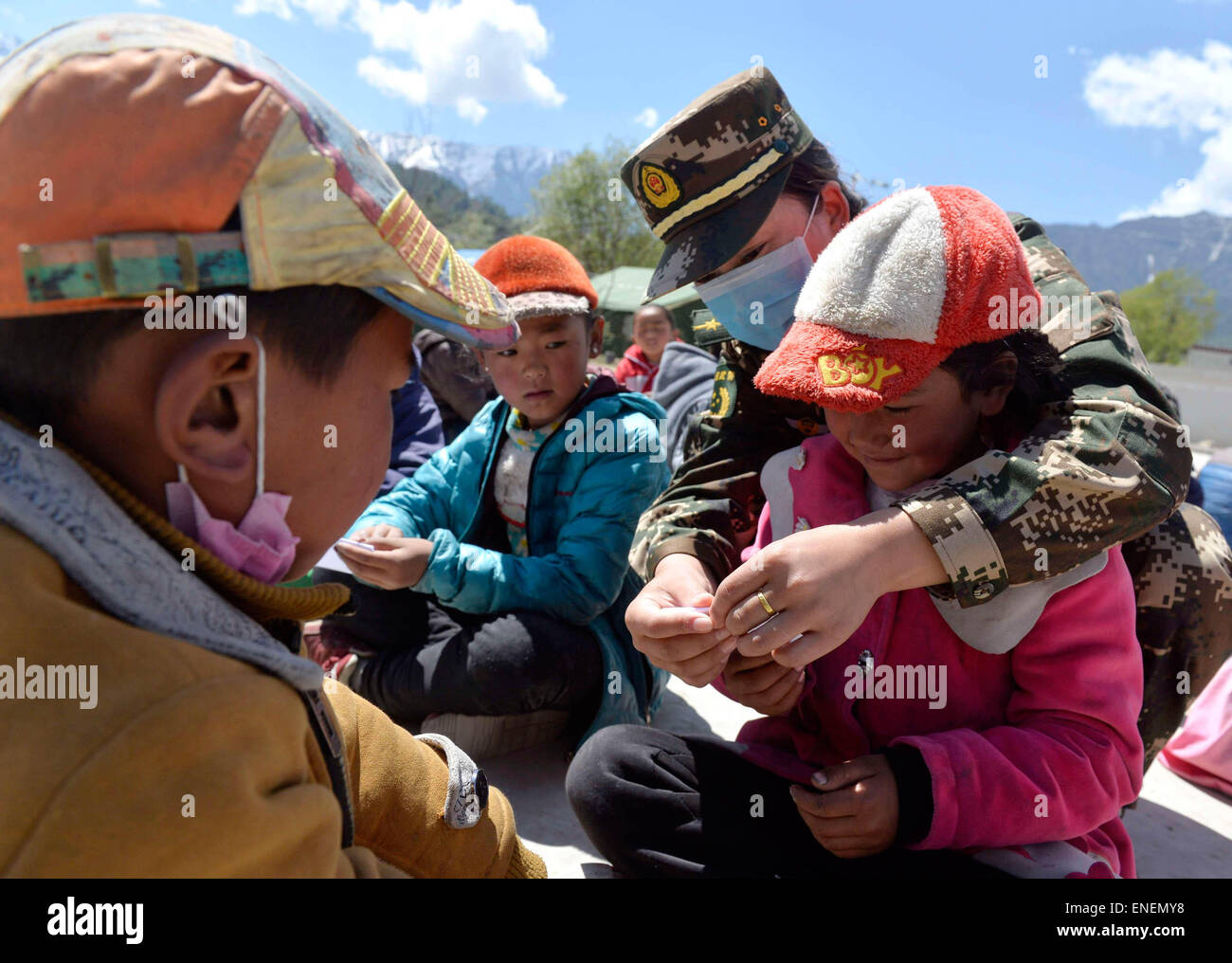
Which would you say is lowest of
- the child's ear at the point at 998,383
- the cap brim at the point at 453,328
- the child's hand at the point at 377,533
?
the child's hand at the point at 377,533

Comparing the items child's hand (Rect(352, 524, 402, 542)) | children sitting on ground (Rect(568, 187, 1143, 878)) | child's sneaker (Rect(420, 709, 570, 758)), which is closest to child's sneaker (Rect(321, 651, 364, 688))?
child's sneaker (Rect(420, 709, 570, 758))

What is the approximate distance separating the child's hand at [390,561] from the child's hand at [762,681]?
3.93 ft

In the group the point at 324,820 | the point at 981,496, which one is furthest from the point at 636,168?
the point at 324,820

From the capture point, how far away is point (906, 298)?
1480mm

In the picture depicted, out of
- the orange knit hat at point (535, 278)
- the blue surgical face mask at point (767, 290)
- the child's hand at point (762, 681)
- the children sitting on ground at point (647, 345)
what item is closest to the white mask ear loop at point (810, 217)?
the blue surgical face mask at point (767, 290)

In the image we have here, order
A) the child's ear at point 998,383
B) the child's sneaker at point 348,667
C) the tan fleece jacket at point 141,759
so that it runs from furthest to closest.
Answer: the child's sneaker at point 348,667, the child's ear at point 998,383, the tan fleece jacket at point 141,759

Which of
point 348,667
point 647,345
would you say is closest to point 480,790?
point 348,667

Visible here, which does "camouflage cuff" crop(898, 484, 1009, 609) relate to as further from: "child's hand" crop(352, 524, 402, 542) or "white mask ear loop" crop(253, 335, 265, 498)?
"child's hand" crop(352, 524, 402, 542)

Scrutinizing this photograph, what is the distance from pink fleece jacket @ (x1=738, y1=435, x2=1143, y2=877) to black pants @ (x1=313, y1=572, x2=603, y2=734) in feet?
3.29

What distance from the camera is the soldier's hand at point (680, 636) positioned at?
5.02 feet

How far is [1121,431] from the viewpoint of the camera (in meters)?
1.53

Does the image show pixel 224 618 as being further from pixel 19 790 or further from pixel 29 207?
pixel 29 207

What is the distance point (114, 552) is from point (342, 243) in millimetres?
393

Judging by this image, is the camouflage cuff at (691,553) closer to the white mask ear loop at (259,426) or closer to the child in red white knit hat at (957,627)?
the child in red white knit hat at (957,627)
